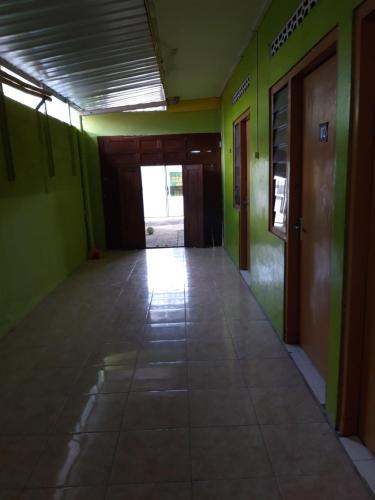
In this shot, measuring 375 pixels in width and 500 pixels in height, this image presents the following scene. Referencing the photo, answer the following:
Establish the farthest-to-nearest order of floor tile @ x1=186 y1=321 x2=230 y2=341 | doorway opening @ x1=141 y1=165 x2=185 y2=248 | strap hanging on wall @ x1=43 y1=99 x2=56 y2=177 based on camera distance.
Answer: doorway opening @ x1=141 y1=165 x2=185 y2=248 → strap hanging on wall @ x1=43 y1=99 x2=56 y2=177 → floor tile @ x1=186 y1=321 x2=230 y2=341

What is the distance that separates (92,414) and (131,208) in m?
5.27

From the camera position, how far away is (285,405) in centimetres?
221

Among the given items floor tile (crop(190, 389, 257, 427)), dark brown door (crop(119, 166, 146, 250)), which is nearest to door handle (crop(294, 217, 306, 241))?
floor tile (crop(190, 389, 257, 427))

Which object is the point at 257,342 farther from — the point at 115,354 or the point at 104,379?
the point at 104,379

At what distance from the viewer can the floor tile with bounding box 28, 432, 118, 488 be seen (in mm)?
1729

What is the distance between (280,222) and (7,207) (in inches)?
105

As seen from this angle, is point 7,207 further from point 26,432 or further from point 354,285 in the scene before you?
point 354,285

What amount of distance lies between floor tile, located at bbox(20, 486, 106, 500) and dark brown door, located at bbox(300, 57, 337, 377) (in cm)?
157

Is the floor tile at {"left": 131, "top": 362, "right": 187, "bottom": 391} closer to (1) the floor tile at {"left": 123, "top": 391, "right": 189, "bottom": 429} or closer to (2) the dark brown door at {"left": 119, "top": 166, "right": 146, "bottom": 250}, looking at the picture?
(1) the floor tile at {"left": 123, "top": 391, "right": 189, "bottom": 429}

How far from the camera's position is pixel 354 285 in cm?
175

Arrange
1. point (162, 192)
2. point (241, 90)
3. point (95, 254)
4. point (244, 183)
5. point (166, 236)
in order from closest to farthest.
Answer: point (241, 90)
point (244, 183)
point (95, 254)
point (166, 236)
point (162, 192)

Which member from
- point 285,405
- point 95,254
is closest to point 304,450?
point 285,405

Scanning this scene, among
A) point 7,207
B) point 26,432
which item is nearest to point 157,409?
point 26,432

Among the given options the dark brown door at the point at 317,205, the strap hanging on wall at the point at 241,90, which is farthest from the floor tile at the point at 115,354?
the strap hanging on wall at the point at 241,90
